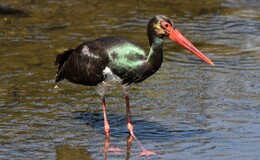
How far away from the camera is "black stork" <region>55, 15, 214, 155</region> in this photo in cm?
701

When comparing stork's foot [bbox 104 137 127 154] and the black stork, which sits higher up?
the black stork

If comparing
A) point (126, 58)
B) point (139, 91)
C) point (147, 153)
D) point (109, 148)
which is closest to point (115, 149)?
point (109, 148)

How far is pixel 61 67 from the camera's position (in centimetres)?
802

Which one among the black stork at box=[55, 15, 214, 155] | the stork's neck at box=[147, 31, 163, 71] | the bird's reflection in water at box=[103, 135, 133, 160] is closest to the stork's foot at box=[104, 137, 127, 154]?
the bird's reflection in water at box=[103, 135, 133, 160]

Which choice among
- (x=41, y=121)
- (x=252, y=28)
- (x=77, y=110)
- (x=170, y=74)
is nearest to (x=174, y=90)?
(x=170, y=74)

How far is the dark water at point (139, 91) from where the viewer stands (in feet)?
22.9

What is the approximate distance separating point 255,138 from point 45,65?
3694 mm

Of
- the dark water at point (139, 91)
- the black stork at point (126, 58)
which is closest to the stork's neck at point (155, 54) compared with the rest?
the black stork at point (126, 58)

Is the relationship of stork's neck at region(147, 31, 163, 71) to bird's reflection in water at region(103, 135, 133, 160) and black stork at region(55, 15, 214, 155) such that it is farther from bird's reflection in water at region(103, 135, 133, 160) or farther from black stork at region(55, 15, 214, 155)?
bird's reflection in water at region(103, 135, 133, 160)

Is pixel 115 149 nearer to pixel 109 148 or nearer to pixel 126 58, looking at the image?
pixel 109 148

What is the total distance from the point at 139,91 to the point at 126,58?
5.67 ft

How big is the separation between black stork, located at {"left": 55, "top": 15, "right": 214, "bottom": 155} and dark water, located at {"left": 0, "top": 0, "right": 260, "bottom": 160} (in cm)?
44

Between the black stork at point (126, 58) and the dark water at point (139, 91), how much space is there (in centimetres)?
44

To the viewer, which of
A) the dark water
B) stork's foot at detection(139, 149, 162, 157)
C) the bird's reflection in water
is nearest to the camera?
stork's foot at detection(139, 149, 162, 157)
